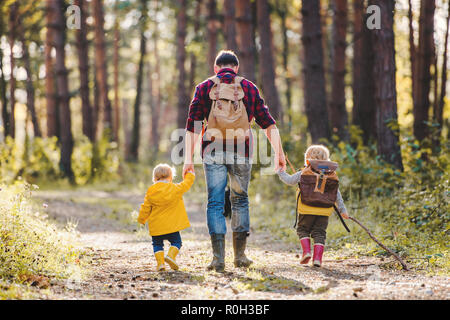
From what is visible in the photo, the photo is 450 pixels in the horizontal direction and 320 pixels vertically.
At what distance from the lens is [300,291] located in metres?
4.92

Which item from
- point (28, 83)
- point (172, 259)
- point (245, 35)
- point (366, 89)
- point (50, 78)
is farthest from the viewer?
point (28, 83)

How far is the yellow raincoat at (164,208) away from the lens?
19.7 feet

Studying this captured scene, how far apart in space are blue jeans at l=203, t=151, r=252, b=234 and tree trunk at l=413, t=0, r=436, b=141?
306 inches

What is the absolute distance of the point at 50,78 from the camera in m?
20.3

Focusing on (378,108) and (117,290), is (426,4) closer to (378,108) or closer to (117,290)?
(378,108)

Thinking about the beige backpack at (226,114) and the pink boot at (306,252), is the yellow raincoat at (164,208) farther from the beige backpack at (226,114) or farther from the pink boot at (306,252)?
the pink boot at (306,252)

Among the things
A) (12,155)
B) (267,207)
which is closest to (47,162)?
(12,155)

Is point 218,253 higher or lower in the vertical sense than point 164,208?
lower

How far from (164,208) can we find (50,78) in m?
15.7

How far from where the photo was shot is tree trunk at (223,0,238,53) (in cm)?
1547

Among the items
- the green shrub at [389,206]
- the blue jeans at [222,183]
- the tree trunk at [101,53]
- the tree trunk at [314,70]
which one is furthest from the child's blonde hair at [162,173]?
the tree trunk at [101,53]

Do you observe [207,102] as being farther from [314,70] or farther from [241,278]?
[314,70]

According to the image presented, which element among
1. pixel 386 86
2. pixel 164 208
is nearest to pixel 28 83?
pixel 386 86

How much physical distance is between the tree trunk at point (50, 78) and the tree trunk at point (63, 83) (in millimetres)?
230
